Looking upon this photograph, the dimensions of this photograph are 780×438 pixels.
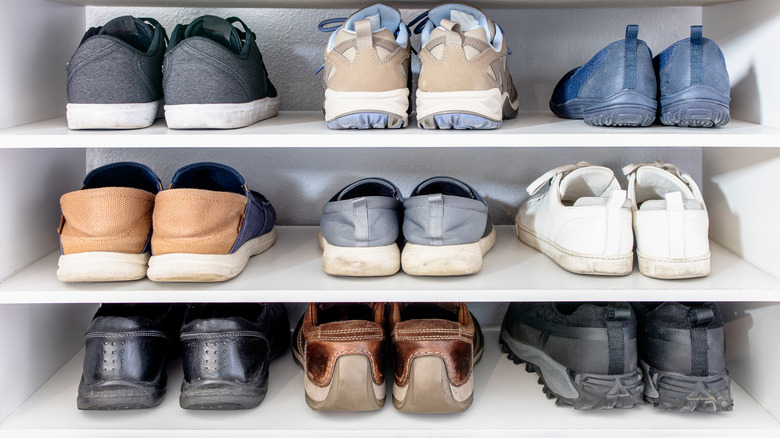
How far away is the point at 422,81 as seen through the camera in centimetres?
119

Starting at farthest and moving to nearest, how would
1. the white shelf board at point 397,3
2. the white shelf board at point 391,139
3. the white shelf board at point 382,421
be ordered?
the white shelf board at point 397,3
the white shelf board at point 382,421
the white shelf board at point 391,139

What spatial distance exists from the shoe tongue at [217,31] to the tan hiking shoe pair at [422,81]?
0.83 ft

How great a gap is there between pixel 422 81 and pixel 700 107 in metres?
0.51

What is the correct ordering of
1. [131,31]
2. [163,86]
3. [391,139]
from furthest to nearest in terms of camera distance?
1. [131,31]
2. [163,86]
3. [391,139]

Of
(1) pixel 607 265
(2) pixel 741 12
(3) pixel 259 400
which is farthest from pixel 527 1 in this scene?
(3) pixel 259 400

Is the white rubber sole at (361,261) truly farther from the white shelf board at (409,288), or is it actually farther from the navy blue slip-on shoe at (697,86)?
the navy blue slip-on shoe at (697,86)

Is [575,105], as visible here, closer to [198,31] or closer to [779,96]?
[779,96]

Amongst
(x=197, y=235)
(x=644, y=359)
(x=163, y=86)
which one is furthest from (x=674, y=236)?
(x=163, y=86)

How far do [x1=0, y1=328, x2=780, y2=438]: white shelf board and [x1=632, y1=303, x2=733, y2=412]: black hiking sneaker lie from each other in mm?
47

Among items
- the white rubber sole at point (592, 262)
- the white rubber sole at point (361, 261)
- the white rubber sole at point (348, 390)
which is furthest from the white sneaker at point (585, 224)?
the white rubber sole at point (348, 390)

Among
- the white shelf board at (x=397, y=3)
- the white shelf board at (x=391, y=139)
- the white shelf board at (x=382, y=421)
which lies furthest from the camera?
the white shelf board at (x=397, y=3)

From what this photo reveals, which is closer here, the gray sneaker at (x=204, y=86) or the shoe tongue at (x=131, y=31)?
the gray sneaker at (x=204, y=86)

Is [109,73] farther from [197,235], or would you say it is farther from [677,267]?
[677,267]

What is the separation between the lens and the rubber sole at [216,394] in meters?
1.19
